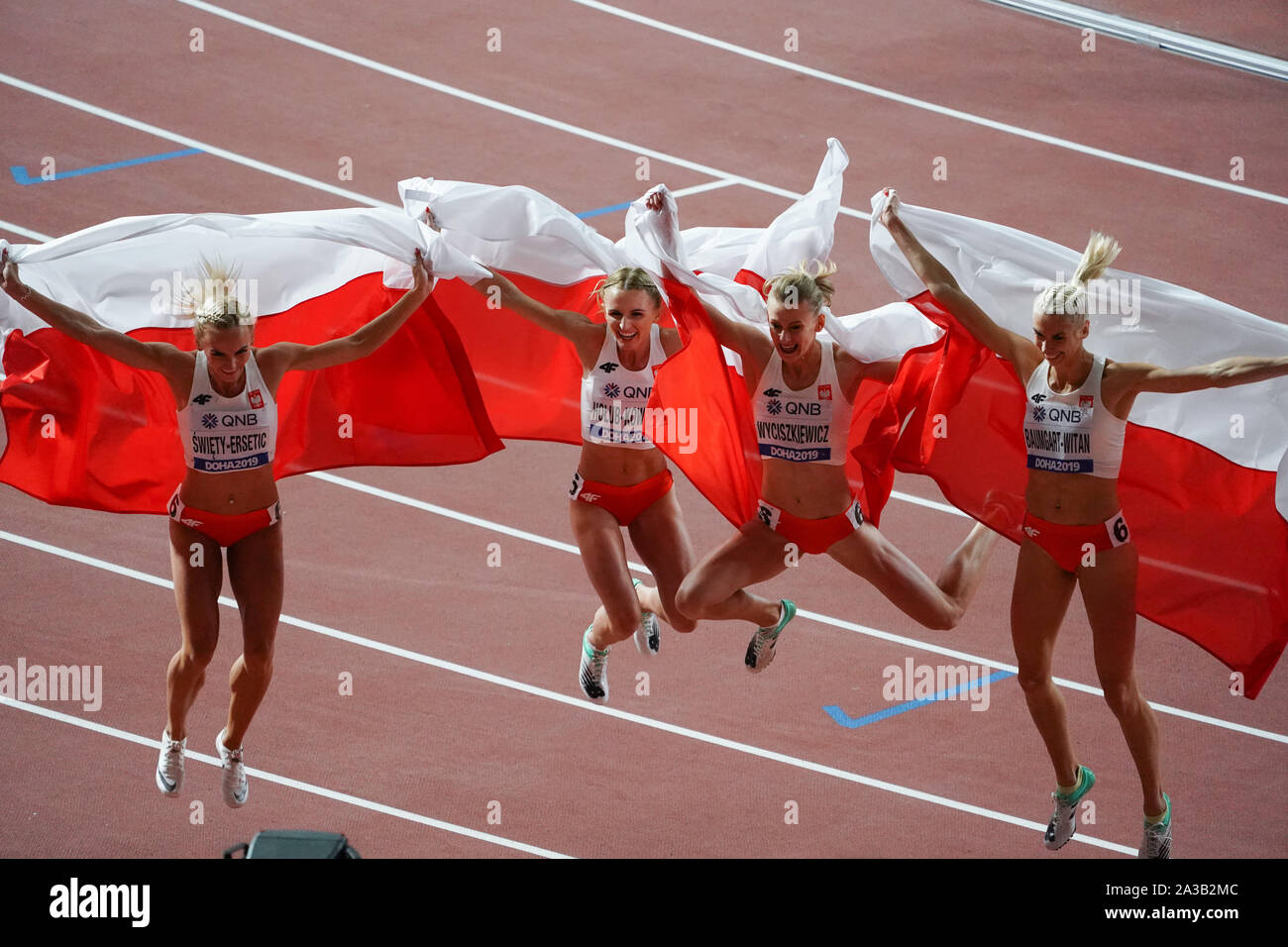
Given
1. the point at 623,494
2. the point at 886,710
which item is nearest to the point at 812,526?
the point at 623,494

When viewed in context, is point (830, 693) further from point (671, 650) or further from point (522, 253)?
point (522, 253)

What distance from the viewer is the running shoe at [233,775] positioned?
26.7 feet

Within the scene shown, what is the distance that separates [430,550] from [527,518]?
2.51 ft

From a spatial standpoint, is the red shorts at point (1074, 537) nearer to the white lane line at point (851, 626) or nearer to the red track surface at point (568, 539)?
the white lane line at point (851, 626)

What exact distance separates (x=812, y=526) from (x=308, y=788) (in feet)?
11.9

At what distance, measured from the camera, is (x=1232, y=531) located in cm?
786

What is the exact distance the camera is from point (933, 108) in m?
16.5

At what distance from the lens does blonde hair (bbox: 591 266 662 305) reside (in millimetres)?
7707

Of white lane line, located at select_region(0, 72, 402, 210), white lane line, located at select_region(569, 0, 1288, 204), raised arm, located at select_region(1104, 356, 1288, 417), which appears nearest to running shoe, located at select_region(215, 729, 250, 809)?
raised arm, located at select_region(1104, 356, 1288, 417)

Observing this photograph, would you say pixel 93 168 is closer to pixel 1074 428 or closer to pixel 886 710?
pixel 886 710

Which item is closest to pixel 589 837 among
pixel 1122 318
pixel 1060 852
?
pixel 1060 852

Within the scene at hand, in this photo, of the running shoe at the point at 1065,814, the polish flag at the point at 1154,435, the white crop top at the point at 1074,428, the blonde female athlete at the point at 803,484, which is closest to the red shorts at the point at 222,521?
the blonde female athlete at the point at 803,484

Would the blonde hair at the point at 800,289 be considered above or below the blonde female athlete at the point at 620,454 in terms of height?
above

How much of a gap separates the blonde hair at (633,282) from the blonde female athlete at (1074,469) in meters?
1.15
